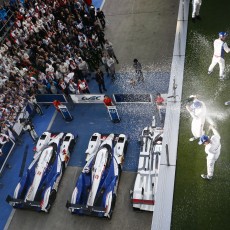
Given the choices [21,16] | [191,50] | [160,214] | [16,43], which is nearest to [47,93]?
[16,43]

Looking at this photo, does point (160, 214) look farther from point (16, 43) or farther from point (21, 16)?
point (21, 16)

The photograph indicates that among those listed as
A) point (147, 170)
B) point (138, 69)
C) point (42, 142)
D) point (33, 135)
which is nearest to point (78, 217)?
point (147, 170)

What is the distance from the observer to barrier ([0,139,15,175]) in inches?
611

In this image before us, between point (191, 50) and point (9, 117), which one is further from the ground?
point (191, 50)

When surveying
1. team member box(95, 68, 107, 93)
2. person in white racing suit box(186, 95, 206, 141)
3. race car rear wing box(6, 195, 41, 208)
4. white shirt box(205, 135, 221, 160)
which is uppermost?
team member box(95, 68, 107, 93)

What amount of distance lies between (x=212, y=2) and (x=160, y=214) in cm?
1114

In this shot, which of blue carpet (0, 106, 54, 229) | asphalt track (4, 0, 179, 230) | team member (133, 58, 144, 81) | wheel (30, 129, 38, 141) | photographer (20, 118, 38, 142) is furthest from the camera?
team member (133, 58, 144, 81)

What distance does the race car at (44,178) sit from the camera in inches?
517

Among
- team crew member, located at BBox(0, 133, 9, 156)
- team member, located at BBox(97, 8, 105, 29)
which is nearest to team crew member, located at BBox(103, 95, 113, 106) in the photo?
team crew member, located at BBox(0, 133, 9, 156)

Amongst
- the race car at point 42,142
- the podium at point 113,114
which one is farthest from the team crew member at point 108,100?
the race car at point 42,142

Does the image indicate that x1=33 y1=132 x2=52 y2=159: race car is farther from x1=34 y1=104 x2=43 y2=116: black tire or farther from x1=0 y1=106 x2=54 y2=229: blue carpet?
x1=34 y1=104 x2=43 y2=116: black tire

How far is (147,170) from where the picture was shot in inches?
522

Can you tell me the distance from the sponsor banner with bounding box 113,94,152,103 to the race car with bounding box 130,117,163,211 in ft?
4.48

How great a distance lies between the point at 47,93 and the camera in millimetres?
18109
